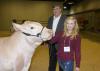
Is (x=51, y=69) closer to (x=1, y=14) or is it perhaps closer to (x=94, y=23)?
(x=94, y=23)

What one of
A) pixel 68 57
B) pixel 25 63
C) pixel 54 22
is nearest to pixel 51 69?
pixel 54 22

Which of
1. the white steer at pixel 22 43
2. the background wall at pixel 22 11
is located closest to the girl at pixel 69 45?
the white steer at pixel 22 43

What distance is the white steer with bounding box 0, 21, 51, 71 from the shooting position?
130 inches

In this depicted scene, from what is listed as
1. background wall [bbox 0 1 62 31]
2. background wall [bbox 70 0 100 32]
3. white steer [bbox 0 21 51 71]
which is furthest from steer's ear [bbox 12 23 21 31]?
background wall [bbox 0 1 62 31]

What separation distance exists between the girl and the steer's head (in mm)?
425

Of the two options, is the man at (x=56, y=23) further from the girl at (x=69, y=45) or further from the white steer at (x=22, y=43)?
the white steer at (x=22, y=43)

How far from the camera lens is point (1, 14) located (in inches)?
1137

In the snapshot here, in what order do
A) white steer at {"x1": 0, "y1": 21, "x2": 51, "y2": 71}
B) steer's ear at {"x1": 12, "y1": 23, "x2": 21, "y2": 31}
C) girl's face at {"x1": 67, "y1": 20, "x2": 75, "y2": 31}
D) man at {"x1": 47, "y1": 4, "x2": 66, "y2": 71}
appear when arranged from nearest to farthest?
steer's ear at {"x1": 12, "y1": 23, "x2": 21, "y2": 31}
white steer at {"x1": 0, "y1": 21, "x2": 51, "y2": 71}
girl's face at {"x1": 67, "y1": 20, "x2": 75, "y2": 31}
man at {"x1": 47, "y1": 4, "x2": 66, "y2": 71}

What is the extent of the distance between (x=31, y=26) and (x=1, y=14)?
26185 millimetres

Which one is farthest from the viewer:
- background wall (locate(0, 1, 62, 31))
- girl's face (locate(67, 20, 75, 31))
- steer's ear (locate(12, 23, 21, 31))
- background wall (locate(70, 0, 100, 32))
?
background wall (locate(0, 1, 62, 31))

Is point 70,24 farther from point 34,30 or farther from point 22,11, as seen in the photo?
point 22,11

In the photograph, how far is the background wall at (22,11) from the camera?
2878 centimetres

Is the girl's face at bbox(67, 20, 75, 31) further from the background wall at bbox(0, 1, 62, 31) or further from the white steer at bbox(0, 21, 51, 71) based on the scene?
the background wall at bbox(0, 1, 62, 31)

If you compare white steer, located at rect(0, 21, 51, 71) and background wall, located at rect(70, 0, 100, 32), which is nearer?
white steer, located at rect(0, 21, 51, 71)
